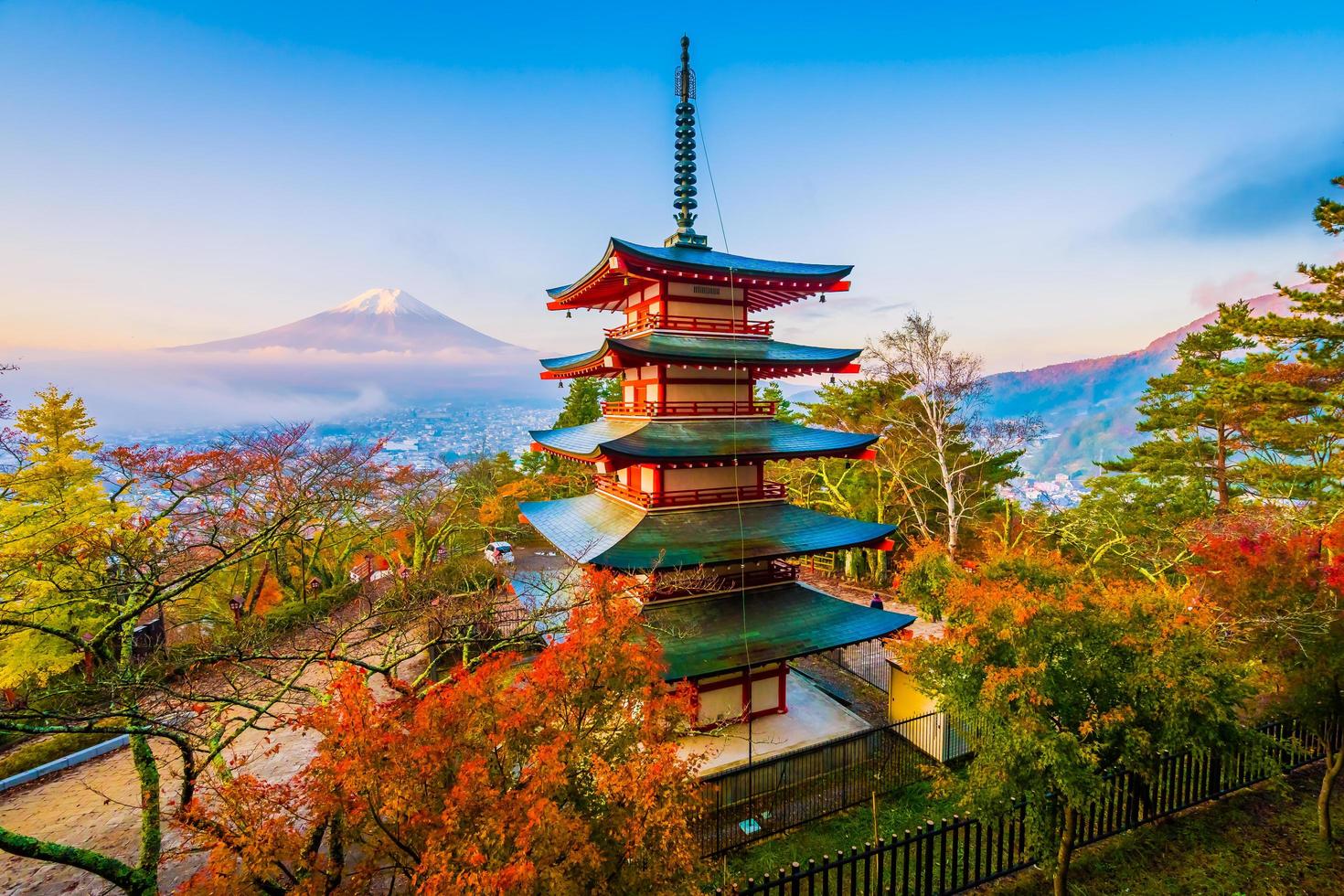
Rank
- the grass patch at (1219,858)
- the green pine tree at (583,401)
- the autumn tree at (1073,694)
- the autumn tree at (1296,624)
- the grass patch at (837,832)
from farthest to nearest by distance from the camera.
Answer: the green pine tree at (583,401) → the grass patch at (837,832) → the autumn tree at (1296,624) → the grass patch at (1219,858) → the autumn tree at (1073,694)

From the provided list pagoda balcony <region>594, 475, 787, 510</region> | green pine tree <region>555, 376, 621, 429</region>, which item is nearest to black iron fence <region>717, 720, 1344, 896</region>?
pagoda balcony <region>594, 475, 787, 510</region>

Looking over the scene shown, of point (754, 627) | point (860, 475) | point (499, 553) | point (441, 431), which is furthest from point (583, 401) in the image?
point (441, 431)

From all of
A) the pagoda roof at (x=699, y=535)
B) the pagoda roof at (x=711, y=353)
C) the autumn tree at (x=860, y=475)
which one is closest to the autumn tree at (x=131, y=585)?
the pagoda roof at (x=699, y=535)

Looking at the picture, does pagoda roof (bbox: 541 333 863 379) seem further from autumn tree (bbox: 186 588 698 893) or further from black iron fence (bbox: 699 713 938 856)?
black iron fence (bbox: 699 713 938 856)

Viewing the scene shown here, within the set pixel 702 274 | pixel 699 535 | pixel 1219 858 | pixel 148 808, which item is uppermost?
pixel 702 274

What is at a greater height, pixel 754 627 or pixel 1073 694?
pixel 1073 694

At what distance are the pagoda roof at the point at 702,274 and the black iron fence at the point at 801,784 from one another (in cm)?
1022

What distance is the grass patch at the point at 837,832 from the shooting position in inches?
347

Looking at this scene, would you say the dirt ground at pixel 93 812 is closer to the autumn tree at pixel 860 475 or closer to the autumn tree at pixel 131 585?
the autumn tree at pixel 131 585

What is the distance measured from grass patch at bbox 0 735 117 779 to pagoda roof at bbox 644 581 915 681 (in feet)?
48.4

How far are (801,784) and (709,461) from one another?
689cm

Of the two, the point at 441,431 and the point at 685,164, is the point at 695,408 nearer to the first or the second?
the point at 685,164

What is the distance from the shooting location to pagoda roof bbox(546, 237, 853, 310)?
11367mm

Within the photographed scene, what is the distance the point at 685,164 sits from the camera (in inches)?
543
